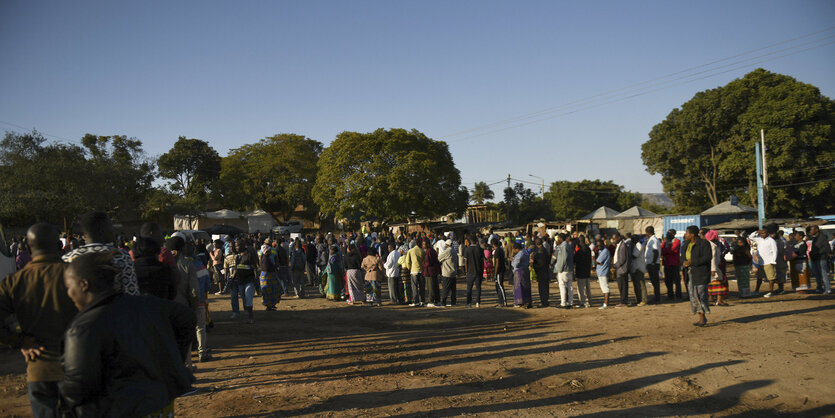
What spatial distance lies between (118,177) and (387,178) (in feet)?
63.7

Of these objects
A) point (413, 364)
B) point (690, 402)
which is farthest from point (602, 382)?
point (413, 364)

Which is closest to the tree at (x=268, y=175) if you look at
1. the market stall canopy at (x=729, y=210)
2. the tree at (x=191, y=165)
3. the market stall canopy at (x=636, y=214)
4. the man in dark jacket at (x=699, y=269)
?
the tree at (x=191, y=165)

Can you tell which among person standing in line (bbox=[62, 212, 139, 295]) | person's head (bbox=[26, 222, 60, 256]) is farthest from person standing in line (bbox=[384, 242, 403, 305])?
person's head (bbox=[26, 222, 60, 256])

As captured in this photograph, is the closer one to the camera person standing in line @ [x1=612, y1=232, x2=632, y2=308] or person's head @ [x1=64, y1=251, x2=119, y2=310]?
person's head @ [x1=64, y1=251, x2=119, y2=310]

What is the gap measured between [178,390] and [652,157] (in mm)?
46523

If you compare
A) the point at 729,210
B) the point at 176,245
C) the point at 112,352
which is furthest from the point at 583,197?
the point at 112,352

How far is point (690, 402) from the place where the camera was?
5.48 m

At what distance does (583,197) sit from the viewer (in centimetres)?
6550

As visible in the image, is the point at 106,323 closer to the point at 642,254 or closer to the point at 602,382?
the point at 602,382

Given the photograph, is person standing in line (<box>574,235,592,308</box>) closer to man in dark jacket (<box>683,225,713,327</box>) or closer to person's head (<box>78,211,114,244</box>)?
man in dark jacket (<box>683,225,713,327</box>)

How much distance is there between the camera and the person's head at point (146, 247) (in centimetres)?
510

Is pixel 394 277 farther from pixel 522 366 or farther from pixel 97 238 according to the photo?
pixel 97 238

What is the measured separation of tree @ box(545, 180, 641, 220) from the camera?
6394 cm

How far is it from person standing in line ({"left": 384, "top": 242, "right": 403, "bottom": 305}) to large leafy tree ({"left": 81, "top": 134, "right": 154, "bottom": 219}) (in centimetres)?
2868
